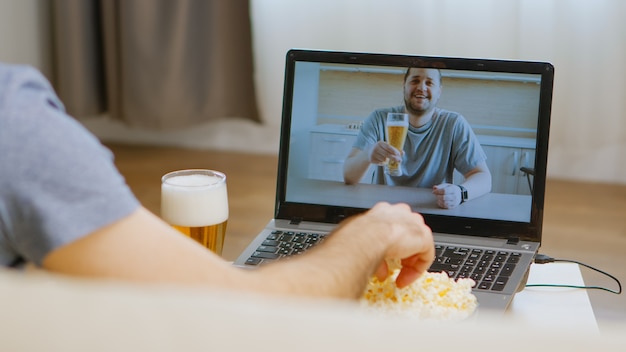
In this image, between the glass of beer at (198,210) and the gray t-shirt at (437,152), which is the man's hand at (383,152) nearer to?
the gray t-shirt at (437,152)

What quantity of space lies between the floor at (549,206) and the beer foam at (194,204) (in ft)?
3.43

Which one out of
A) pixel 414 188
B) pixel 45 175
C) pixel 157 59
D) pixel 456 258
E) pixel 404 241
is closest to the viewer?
pixel 45 175

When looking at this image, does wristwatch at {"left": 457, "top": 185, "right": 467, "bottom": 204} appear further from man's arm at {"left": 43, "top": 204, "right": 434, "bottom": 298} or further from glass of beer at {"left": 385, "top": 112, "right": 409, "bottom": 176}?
man's arm at {"left": 43, "top": 204, "right": 434, "bottom": 298}

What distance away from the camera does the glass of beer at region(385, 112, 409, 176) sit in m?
1.58

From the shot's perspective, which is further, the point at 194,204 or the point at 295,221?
the point at 295,221

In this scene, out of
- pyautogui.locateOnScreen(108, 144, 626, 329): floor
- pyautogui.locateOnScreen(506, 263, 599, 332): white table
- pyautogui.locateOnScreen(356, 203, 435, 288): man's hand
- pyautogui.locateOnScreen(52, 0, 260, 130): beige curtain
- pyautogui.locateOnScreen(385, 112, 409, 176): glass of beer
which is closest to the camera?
pyautogui.locateOnScreen(356, 203, 435, 288): man's hand

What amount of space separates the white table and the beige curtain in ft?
7.37

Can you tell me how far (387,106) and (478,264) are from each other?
0.33 meters

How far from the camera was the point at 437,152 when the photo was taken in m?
1.57

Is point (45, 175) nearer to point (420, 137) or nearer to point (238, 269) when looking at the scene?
point (238, 269)

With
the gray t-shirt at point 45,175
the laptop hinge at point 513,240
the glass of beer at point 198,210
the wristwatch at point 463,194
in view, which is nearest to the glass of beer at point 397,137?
the wristwatch at point 463,194

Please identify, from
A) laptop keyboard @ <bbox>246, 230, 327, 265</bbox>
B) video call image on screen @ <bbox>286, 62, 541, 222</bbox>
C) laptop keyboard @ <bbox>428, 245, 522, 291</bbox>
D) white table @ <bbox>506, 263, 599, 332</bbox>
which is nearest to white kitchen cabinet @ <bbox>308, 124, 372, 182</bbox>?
video call image on screen @ <bbox>286, 62, 541, 222</bbox>

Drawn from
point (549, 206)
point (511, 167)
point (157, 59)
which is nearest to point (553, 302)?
point (511, 167)

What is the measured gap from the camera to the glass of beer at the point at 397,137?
1.58m
